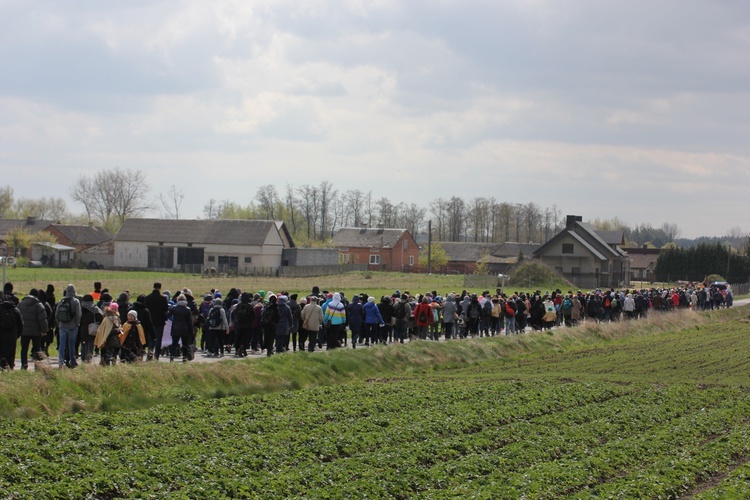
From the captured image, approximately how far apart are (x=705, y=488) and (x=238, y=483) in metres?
6.72

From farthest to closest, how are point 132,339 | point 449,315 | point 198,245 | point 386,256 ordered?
point 386,256 → point 198,245 → point 449,315 → point 132,339

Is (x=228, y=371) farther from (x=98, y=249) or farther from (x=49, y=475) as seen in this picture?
(x=98, y=249)

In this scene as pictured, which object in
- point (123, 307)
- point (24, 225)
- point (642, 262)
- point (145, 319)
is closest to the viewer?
point (145, 319)

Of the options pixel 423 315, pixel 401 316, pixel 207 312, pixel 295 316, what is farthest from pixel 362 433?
pixel 423 315

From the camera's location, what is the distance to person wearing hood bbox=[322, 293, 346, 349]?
2511cm

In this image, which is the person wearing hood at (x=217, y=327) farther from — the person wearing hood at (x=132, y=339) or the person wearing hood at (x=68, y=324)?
the person wearing hood at (x=68, y=324)

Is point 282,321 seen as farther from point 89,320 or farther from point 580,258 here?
point 580,258

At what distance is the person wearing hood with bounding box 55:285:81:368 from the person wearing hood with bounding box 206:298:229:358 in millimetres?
4132

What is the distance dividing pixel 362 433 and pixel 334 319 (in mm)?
10655

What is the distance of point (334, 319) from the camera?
82.7ft

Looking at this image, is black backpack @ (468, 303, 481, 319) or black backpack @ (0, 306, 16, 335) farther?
black backpack @ (468, 303, 481, 319)

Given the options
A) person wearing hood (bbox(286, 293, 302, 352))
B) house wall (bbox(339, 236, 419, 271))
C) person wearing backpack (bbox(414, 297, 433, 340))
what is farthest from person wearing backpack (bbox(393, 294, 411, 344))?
house wall (bbox(339, 236, 419, 271))

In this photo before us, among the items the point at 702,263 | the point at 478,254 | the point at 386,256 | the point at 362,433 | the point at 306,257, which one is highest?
the point at 478,254

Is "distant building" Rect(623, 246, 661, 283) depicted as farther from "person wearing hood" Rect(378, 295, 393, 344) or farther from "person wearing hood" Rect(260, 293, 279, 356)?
"person wearing hood" Rect(260, 293, 279, 356)
